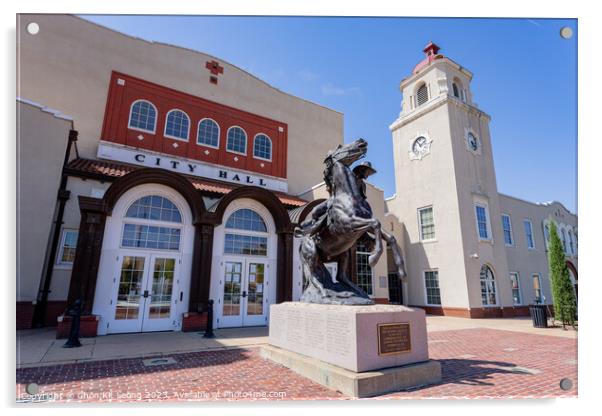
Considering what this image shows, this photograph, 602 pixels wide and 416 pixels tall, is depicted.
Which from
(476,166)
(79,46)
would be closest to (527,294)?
(476,166)

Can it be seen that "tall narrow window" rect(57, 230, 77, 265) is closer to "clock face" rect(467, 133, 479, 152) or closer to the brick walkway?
the brick walkway

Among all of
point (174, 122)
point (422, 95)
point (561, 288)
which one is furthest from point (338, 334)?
point (422, 95)

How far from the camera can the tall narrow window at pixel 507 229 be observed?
63.2 feet

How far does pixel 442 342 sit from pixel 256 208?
7962mm

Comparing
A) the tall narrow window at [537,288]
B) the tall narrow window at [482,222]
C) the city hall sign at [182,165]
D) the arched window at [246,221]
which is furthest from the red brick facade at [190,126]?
the tall narrow window at [537,288]

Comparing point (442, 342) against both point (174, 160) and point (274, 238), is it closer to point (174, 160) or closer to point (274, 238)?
point (274, 238)

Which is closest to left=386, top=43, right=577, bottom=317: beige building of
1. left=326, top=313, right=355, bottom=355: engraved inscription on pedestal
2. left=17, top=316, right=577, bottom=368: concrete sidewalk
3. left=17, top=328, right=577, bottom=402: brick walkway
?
left=17, top=316, right=577, bottom=368: concrete sidewalk

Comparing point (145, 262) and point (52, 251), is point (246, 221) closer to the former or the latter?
point (145, 262)

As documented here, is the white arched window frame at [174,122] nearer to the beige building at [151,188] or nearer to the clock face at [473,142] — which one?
the beige building at [151,188]

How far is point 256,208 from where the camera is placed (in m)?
13.1

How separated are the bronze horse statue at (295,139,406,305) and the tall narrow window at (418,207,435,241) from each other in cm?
1336

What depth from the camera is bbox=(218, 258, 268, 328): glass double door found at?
1166 centimetres

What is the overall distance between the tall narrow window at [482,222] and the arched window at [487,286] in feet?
5.29

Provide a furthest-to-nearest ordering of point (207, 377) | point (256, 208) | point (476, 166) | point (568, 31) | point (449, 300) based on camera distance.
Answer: point (476, 166)
point (449, 300)
point (256, 208)
point (207, 377)
point (568, 31)
